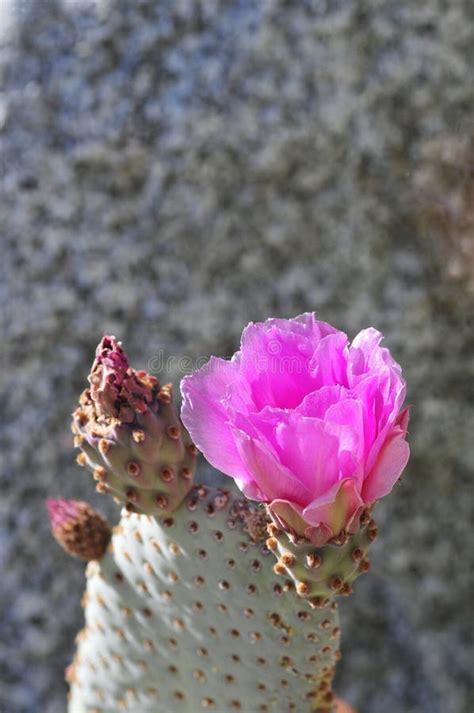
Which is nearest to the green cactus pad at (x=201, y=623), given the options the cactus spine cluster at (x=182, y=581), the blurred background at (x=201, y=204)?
the cactus spine cluster at (x=182, y=581)

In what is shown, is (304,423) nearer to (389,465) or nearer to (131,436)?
(389,465)

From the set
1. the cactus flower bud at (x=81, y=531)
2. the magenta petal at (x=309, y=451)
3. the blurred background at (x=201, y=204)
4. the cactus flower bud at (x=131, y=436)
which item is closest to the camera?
the magenta petal at (x=309, y=451)

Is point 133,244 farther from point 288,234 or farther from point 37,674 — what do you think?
point 37,674

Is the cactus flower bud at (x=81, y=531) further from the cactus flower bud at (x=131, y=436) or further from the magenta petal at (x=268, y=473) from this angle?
the magenta petal at (x=268, y=473)

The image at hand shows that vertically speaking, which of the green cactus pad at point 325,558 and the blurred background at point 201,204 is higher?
the blurred background at point 201,204

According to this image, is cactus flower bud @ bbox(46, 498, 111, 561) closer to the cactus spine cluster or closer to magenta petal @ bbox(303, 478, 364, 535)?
the cactus spine cluster

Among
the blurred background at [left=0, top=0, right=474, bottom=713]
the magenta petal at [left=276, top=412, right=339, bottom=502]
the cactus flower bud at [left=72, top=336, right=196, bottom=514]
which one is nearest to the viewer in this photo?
the magenta petal at [left=276, top=412, right=339, bottom=502]

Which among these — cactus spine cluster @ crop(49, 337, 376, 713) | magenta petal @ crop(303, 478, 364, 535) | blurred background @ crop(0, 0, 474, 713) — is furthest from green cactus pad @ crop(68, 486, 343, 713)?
blurred background @ crop(0, 0, 474, 713)
